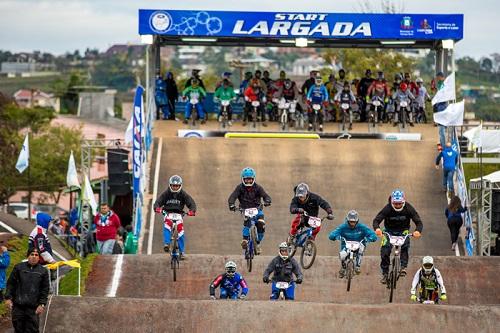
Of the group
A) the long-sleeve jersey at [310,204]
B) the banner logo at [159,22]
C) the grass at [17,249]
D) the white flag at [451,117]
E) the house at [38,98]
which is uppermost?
the house at [38,98]

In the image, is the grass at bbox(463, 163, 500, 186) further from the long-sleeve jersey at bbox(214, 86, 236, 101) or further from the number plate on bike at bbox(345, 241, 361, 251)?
the number plate on bike at bbox(345, 241, 361, 251)

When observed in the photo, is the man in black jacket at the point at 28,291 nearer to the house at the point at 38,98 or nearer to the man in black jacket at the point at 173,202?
the man in black jacket at the point at 173,202

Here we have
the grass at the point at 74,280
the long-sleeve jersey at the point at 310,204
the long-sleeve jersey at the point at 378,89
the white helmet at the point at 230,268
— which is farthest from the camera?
the long-sleeve jersey at the point at 378,89

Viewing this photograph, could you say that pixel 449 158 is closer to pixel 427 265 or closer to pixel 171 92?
pixel 171 92

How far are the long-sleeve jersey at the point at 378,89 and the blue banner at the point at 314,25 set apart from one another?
59.4 inches

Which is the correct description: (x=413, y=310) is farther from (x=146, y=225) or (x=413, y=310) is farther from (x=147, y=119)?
(x=147, y=119)

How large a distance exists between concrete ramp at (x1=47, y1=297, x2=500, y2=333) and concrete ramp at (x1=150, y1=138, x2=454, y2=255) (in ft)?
32.9

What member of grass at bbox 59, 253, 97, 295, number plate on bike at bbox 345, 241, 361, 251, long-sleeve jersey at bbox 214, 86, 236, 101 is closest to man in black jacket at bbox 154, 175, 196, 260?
grass at bbox 59, 253, 97, 295

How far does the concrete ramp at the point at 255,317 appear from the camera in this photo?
22.9 meters

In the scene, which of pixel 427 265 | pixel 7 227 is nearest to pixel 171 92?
pixel 7 227

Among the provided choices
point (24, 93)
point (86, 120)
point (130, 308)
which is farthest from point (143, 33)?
point (24, 93)

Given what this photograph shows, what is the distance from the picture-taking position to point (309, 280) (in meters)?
27.7

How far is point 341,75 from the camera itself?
41438 mm

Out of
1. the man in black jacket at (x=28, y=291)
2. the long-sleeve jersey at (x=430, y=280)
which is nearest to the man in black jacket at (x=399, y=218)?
the long-sleeve jersey at (x=430, y=280)
